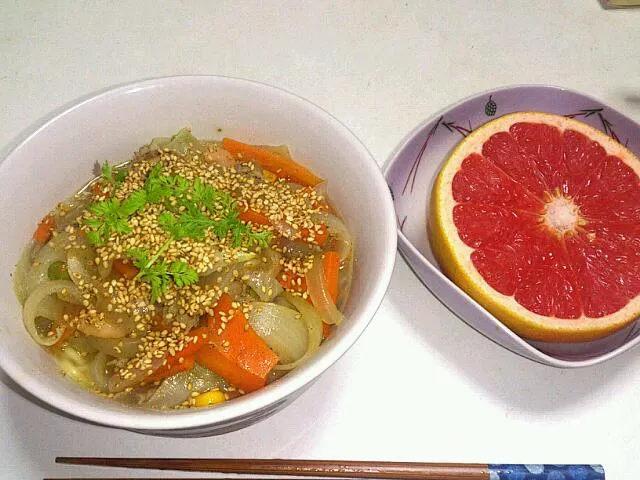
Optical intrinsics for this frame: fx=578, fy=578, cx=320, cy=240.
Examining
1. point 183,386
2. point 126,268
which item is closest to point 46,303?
point 126,268

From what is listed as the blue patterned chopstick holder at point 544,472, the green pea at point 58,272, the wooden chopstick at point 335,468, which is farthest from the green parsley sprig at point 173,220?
the blue patterned chopstick holder at point 544,472

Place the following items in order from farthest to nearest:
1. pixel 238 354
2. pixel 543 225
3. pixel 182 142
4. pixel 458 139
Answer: pixel 458 139 < pixel 543 225 < pixel 182 142 < pixel 238 354

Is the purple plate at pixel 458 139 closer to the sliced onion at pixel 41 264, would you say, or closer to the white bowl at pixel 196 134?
the white bowl at pixel 196 134

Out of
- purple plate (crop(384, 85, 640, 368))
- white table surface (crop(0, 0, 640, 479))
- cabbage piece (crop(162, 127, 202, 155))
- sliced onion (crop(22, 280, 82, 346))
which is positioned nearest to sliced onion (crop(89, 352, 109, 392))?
sliced onion (crop(22, 280, 82, 346))

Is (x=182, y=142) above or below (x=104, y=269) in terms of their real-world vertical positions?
above

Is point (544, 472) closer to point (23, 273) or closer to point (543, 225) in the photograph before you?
point (543, 225)

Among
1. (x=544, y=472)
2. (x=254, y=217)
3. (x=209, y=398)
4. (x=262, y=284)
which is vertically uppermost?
(x=254, y=217)

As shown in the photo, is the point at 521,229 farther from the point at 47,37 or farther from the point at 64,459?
the point at 47,37
